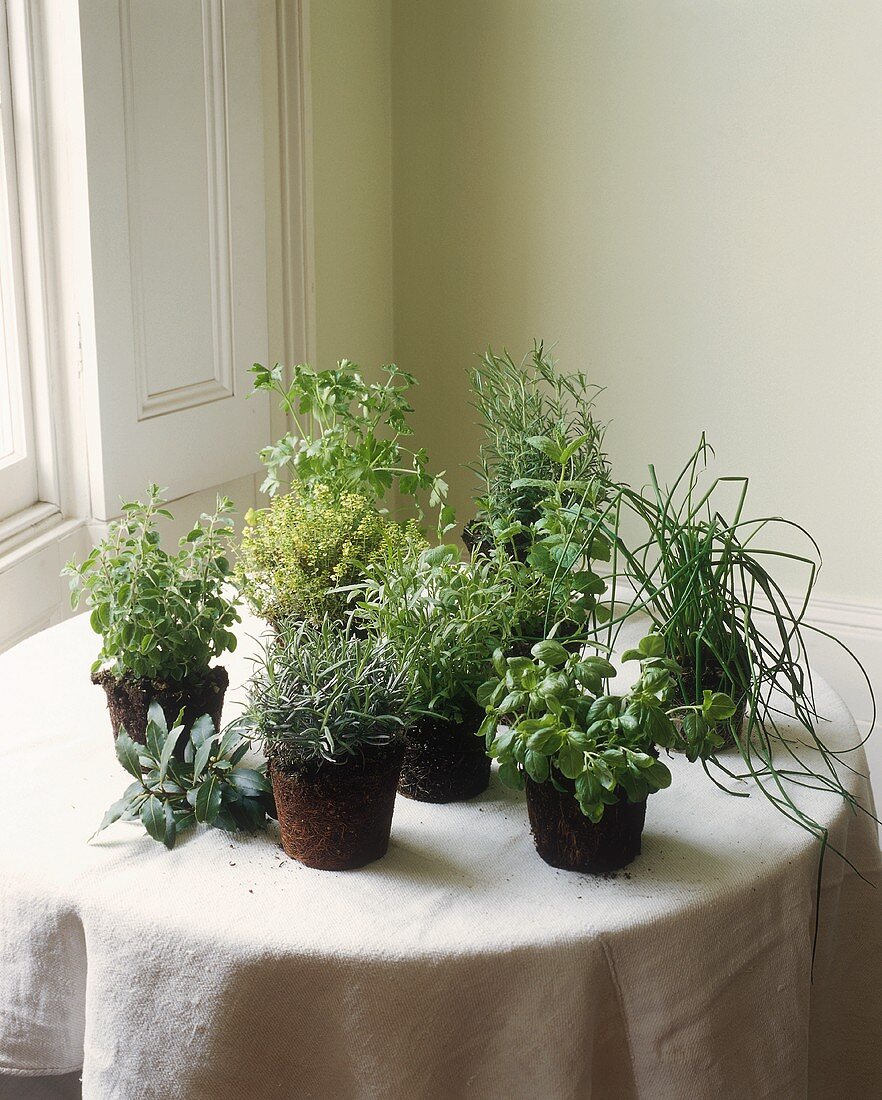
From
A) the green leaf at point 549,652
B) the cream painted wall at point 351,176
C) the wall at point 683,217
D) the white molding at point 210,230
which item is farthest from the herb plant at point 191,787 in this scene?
the wall at point 683,217

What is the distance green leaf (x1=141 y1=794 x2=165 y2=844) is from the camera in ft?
3.41

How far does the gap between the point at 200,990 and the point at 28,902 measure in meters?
0.19

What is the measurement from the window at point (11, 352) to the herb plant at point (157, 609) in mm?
Result: 925

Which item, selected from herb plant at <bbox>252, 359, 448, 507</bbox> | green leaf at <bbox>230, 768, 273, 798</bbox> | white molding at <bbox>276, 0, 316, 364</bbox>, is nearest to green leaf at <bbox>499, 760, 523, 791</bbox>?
green leaf at <bbox>230, 768, 273, 798</bbox>

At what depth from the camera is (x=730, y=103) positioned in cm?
249

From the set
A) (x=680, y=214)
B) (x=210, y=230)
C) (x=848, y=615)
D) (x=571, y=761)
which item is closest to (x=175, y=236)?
(x=210, y=230)

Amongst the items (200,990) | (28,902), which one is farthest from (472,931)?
(28,902)

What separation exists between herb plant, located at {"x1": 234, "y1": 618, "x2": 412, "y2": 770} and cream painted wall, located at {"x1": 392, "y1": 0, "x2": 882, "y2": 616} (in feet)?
5.79

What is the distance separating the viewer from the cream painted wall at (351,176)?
8.50 ft

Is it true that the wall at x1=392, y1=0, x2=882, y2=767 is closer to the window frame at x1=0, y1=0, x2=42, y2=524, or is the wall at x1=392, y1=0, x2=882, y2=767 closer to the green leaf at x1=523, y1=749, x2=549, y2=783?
the window frame at x1=0, y1=0, x2=42, y2=524

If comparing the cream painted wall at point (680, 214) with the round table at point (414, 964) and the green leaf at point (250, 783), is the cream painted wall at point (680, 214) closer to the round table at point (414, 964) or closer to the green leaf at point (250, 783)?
the round table at point (414, 964)

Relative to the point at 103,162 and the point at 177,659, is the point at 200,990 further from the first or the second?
the point at 103,162

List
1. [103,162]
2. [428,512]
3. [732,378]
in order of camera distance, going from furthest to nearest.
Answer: [428,512] → [732,378] → [103,162]

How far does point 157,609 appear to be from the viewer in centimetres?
116
